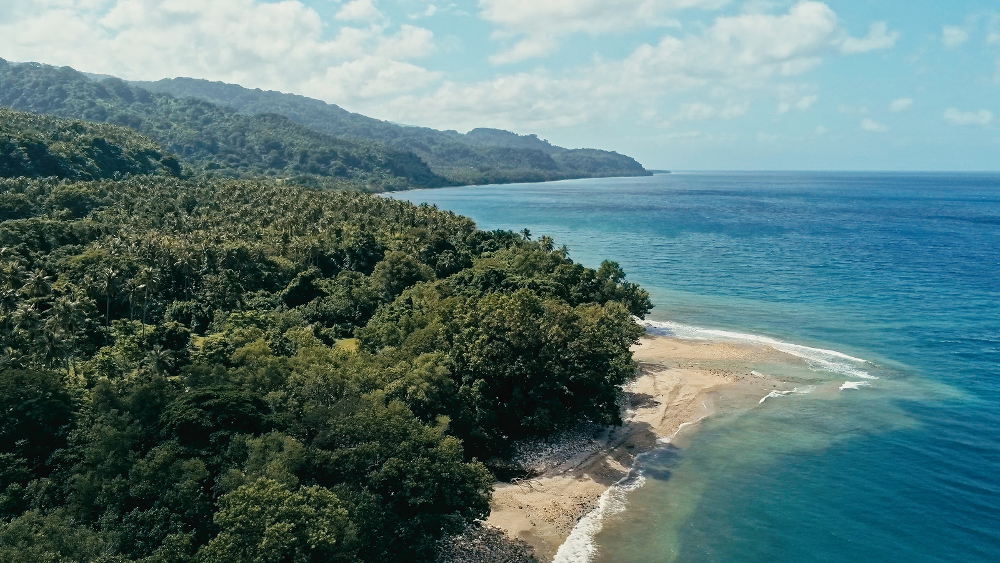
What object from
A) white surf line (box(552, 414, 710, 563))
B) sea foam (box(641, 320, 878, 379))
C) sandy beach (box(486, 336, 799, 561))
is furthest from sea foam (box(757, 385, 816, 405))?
white surf line (box(552, 414, 710, 563))

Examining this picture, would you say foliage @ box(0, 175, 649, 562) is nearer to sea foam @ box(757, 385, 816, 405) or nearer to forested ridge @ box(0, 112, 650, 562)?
forested ridge @ box(0, 112, 650, 562)

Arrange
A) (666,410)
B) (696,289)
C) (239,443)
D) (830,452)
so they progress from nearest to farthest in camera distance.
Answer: (239,443)
(830,452)
(666,410)
(696,289)

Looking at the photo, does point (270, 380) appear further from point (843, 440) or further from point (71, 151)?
point (71, 151)

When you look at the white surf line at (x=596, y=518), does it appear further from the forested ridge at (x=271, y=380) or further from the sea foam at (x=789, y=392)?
the sea foam at (x=789, y=392)

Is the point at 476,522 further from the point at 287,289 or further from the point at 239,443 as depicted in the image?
the point at 287,289

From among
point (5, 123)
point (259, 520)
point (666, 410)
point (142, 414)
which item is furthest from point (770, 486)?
point (5, 123)

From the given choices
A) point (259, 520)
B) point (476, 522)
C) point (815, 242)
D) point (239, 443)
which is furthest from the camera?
point (815, 242)
